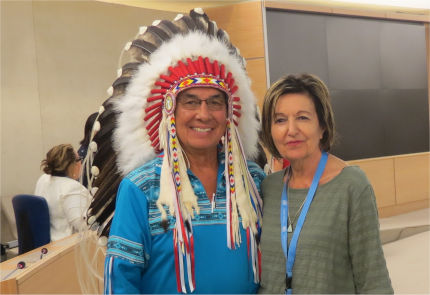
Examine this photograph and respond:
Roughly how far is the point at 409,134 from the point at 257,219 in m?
5.34

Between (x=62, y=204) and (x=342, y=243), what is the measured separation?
2514 millimetres

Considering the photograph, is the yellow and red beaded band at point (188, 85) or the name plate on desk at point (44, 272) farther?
the name plate on desk at point (44, 272)

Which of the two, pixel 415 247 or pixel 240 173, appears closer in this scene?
pixel 240 173

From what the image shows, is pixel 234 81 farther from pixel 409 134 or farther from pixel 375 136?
pixel 409 134

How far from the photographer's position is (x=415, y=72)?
6.41 metres

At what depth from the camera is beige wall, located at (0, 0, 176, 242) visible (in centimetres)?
532

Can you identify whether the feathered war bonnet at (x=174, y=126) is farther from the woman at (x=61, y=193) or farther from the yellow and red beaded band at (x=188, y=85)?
the woman at (x=61, y=193)

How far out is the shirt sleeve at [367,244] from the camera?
4.59 ft

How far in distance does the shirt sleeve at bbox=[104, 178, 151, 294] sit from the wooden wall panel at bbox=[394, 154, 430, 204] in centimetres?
491

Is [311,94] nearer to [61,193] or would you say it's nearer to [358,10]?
[61,193]

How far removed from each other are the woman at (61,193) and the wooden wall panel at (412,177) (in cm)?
400

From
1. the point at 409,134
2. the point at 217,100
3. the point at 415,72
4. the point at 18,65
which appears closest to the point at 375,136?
the point at 409,134

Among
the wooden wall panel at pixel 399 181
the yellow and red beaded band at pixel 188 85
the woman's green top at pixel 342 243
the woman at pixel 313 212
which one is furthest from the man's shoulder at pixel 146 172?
the wooden wall panel at pixel 399 181

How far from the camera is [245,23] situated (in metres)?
4.44
